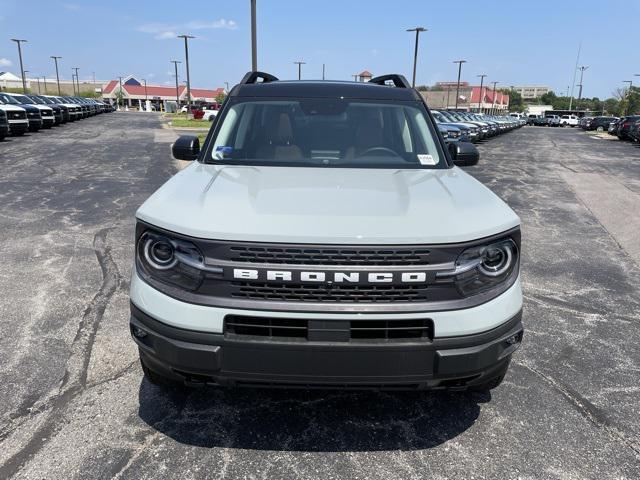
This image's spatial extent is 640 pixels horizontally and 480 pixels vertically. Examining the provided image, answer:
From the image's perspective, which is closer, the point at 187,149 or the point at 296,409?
the point at 296,409

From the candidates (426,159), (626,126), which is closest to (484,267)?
(426,159)

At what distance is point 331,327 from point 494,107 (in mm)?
117613

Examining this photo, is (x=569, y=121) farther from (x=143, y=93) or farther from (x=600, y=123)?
(x=143, y=93)

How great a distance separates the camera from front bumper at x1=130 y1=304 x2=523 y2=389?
2.28 m

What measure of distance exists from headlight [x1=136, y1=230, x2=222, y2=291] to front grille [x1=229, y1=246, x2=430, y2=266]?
0.50 ft

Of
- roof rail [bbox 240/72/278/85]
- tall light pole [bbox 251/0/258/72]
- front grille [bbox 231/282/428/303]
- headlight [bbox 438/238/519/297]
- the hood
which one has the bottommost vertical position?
front grille [bbox 231/282/428/303]

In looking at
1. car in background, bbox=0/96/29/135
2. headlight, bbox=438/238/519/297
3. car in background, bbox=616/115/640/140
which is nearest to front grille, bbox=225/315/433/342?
headlight, bbox=438/238/519/297

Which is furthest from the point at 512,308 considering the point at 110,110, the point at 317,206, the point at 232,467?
the point at 110,110

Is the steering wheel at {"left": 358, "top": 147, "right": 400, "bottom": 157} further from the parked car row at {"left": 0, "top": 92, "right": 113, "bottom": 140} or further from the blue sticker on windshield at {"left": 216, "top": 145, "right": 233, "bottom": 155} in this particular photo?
the parked car row at {"left": 0, "top": 92, "right": 113, "bottom": 140}

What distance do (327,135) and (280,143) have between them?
0.35 m

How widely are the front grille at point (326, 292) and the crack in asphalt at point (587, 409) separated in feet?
5.02

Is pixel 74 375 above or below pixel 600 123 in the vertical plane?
above

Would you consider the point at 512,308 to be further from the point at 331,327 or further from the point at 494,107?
the point at 494,107

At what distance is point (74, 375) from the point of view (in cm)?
337
